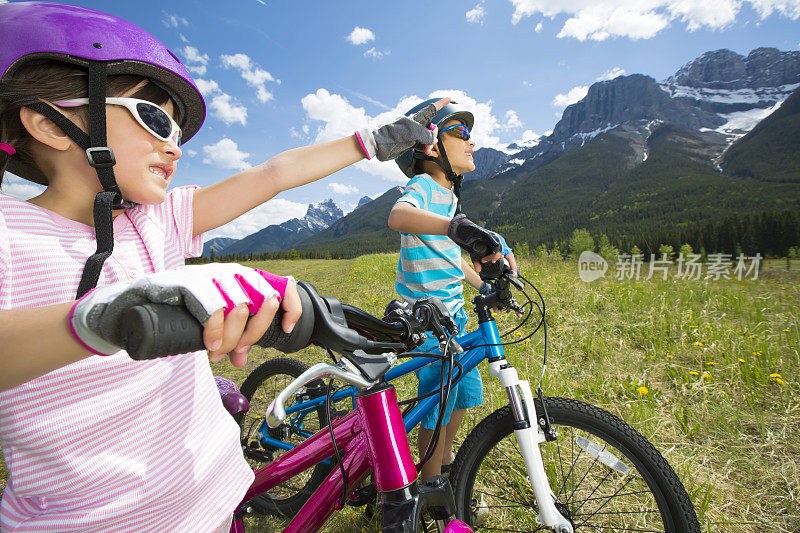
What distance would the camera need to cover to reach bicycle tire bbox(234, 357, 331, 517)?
2781mm

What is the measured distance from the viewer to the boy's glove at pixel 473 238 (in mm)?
1626

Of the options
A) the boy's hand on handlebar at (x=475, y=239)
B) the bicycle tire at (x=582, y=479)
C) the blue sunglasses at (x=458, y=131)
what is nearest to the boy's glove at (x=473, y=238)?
the boy's hand on handlebar at (x=475, y=239)

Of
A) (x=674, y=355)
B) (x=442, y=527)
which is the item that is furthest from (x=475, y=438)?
(x=674, y=355)

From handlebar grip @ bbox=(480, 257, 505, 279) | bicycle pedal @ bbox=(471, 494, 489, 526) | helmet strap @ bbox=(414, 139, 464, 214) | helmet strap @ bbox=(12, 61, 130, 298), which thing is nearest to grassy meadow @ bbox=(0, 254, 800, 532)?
bicycle pedal @ bbox=(471, 494, 489, 526)

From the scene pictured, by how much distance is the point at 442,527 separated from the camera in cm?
145

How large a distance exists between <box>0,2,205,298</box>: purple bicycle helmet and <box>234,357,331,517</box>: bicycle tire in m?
1.95

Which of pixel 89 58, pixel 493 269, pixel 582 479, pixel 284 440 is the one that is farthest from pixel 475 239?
pixel 284 440

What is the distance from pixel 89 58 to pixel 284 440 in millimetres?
2745

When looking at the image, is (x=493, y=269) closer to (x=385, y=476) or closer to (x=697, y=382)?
(x=385, y=476)

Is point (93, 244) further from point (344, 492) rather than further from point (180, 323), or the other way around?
point (344, 492)

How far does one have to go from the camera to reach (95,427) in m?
1.04

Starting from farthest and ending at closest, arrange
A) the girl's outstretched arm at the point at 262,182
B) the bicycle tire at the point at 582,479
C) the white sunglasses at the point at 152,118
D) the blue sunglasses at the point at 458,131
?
the blue sunglasses at the point at 458,131 → the bicycle tire at the point at 582,479 → the girl's outstretched arm at the point at 262,182 → the white sunglasses at the point at 152,118

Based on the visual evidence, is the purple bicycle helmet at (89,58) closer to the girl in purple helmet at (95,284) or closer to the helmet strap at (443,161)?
the girl in purple helmet at (95,284)

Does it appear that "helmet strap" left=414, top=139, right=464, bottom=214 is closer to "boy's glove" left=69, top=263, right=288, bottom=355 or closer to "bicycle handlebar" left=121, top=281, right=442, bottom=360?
"bicycle handlebar" left=121, top=281, right=442, bottom=360
